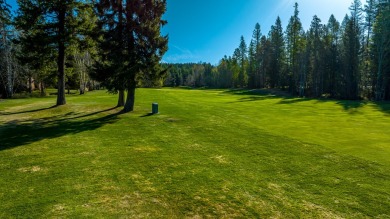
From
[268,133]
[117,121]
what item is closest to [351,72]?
[268,133]

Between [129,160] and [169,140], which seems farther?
[169,140]

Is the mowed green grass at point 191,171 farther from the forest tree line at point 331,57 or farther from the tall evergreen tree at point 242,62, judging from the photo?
the tall evergreen tree at point 242,62

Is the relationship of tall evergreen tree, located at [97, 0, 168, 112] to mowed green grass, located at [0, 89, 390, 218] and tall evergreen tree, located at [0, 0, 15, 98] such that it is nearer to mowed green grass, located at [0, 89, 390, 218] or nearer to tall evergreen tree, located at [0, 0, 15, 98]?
mowed green grass, located at [0, 89, 390, 218]

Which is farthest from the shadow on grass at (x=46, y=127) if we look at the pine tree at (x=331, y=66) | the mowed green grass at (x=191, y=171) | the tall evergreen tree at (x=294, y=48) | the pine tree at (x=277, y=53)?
the pine tree at (x=277, y=53)

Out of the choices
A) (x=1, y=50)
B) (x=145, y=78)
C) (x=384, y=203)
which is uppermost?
(x=1, y=50)

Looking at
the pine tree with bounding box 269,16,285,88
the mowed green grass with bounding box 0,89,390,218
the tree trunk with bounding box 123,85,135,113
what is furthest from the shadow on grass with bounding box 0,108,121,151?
the pine tree with bounding box 269,16,285,88

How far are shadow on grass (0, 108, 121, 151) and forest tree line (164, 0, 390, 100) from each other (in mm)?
46921

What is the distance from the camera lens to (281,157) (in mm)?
10953

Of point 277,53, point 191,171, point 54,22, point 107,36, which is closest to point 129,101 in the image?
point 107,36

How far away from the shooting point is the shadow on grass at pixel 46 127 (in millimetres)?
13164

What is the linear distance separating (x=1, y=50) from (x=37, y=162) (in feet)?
129

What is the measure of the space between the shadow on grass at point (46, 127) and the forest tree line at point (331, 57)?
4692cm

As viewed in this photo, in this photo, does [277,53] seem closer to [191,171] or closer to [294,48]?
[294,48]

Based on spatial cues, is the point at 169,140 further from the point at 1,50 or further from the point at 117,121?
the point at 1,50
